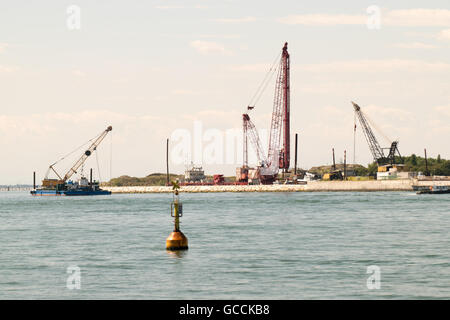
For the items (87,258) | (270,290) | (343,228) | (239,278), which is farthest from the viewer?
(343,228)

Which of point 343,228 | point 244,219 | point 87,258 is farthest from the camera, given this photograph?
point 244,219

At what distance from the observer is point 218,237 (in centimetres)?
6919

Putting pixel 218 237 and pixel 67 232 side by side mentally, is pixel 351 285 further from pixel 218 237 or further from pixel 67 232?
pixel 67 232

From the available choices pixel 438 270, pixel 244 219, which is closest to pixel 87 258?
pixel 438 270

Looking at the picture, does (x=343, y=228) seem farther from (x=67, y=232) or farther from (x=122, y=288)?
(x=122, y=288)

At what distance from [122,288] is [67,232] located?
145 ft

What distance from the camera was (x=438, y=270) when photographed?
43.8m

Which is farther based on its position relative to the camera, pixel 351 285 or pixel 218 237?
pixel 218 237

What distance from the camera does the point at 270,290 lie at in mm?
37469

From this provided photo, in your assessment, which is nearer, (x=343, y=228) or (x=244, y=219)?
(x=343, y=228)
